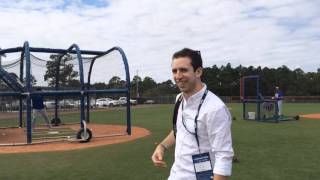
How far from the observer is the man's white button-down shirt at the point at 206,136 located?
3240mm

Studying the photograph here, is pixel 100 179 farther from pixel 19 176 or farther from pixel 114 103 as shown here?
pixel 114 103

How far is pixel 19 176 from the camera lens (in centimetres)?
945

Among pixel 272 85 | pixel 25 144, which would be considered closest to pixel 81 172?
pixel 25 144

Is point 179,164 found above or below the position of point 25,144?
above

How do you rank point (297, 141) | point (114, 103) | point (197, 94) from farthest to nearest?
1. point (114, 103)
2. point (297, 141)
3. point (197, 94)

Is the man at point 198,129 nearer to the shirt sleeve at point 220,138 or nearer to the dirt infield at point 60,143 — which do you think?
the shirt sleeve at point 220,138

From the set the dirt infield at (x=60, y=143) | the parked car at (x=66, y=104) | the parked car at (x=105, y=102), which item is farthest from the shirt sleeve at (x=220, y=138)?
the parked car at (x=105, y=102)

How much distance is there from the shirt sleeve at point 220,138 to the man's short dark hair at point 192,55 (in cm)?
37

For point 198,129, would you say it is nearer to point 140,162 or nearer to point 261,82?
point 140,162

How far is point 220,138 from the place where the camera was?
3242 millimetres

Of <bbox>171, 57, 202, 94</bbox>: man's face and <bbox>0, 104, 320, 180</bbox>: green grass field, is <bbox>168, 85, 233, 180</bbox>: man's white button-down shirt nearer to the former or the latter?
<bbox>171, 57, 202, 94</bbox>: man's face

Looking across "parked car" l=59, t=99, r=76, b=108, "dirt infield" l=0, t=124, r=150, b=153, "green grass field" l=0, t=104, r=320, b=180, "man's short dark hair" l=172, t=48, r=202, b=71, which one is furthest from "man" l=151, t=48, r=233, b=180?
"parked car" l=59, t=99, r=76, b=108

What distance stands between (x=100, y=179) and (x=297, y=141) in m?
7.77

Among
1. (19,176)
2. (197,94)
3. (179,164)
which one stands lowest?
(19,176)
